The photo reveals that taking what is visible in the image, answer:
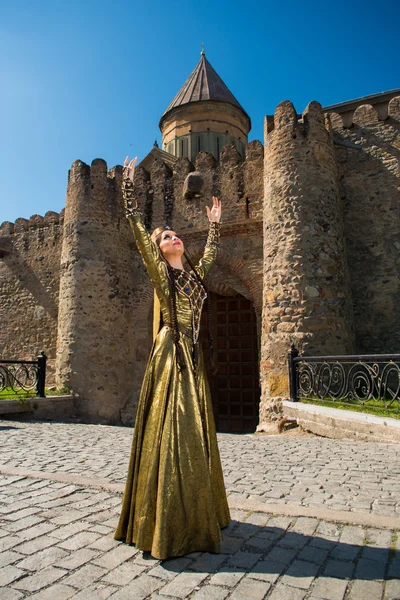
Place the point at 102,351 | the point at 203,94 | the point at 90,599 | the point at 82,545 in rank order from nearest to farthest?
the point at 90,599 < the point at 82,545 < the point at 102,351 < the point at 203,94

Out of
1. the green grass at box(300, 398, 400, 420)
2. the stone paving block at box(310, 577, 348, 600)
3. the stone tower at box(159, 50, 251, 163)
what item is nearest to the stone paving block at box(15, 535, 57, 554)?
the stone paving block at box(310, 577, 348, 600)

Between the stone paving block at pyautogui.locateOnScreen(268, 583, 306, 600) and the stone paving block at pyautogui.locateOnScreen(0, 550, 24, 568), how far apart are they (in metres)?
1.45

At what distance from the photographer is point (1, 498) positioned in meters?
3.65

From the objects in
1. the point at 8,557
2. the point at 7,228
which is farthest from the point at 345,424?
the point at 7,228

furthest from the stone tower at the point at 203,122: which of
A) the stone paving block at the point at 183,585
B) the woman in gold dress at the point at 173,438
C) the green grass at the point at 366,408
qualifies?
the stone paving block at the point at 183,585

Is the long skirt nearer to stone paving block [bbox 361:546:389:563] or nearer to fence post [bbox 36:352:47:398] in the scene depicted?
stone paving block [bbox 361:546:389:563]

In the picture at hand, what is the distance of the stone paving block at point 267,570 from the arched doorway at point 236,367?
9.74 m

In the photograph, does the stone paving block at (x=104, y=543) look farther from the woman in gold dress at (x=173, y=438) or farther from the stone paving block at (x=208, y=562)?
the stone paving block at (x=208, y=562)

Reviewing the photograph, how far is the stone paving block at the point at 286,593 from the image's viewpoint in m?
2.12

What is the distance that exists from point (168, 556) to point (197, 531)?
215 millimetres

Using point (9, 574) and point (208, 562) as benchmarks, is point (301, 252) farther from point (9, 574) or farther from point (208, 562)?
point (9, 574)

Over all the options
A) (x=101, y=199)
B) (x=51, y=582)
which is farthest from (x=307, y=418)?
(x=101, y=199)

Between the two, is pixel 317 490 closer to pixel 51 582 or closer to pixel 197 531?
pixel 197 531

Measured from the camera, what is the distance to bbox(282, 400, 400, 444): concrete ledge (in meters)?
6.18
